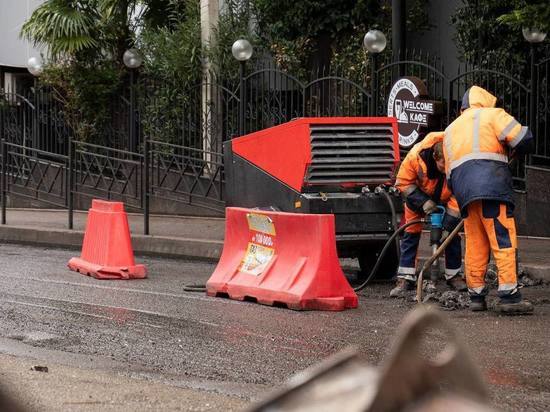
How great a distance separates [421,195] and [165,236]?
6.32 meters

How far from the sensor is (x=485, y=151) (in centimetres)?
954

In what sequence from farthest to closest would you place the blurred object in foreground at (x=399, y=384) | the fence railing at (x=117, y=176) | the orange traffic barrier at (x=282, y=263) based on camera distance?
the fence railing at (x=117, y=176) < the orange traffic barrier at (x=282, y=263) < the blurred object in foreground at (x=399, y=384)

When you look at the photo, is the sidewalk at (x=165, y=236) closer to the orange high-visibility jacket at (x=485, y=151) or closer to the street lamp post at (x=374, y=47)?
the street lamp post at (x=374, y=47)

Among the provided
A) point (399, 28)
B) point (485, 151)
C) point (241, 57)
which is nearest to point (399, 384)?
point (485, 151)

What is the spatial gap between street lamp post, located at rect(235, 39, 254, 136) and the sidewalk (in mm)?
1732

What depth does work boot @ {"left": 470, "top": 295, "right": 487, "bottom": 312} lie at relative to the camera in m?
9.80

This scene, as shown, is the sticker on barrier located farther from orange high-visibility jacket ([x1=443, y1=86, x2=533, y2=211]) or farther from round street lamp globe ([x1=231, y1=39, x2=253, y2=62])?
round street lamp globe ([x1=231, y1=39, x2=253, y2=62])

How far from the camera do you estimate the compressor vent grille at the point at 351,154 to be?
11617mm

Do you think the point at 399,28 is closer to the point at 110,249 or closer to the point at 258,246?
the point at 110,249

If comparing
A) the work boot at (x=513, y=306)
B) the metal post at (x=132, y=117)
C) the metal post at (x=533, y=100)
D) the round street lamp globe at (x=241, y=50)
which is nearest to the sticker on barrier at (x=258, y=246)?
the work boot at (x=513, y=306)

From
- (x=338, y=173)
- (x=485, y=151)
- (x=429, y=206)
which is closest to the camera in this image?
(x=485, y=151)

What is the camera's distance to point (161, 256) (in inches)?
619

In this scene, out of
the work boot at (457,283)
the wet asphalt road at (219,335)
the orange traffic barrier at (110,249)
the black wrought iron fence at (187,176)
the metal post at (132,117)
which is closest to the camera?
the wet asphalt road at (219,335)

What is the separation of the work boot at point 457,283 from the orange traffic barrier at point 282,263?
5.16 feet
